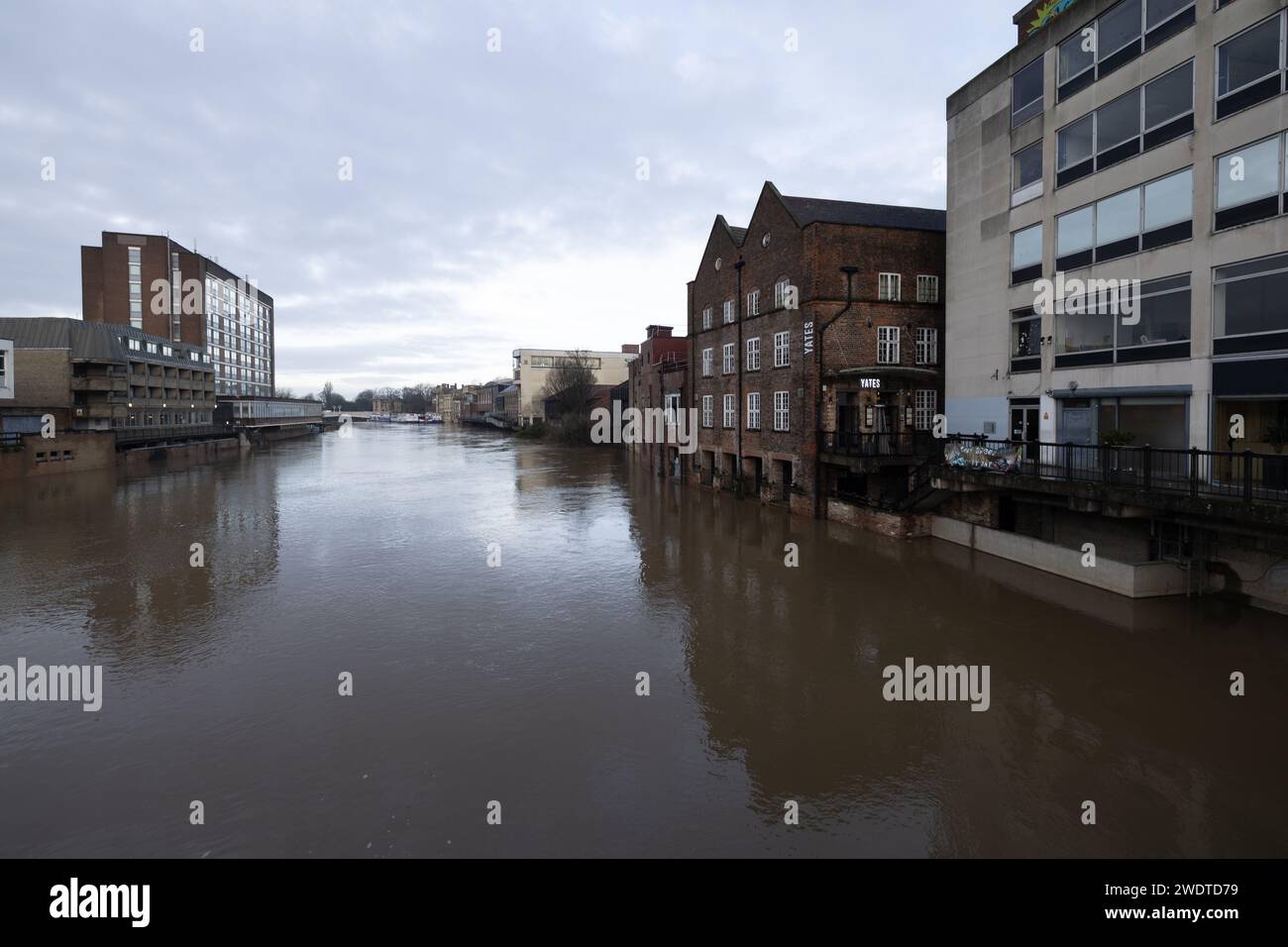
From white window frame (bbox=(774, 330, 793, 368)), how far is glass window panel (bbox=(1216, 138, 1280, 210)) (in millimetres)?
13756

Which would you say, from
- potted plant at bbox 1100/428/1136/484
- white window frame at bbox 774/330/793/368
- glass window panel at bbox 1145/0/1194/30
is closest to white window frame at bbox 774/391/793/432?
white window frame at bbox 774/330/793/368

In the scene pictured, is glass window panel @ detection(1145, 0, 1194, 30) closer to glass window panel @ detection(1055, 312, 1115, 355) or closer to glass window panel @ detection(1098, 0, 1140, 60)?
glass window panel @ detection(1098, 0, 1140, 60)

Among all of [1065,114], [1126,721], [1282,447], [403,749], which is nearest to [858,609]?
[1126,721]

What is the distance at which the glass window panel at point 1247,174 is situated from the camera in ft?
43.8

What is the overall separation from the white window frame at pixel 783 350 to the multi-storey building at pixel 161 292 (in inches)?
2851

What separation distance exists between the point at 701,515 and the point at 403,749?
2000 centimetres

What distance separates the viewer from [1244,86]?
13.7 m

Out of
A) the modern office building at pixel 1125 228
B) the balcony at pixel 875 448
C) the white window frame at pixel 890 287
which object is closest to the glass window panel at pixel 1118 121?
the modern office building at pixel 1125 228


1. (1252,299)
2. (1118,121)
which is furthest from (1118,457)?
(1118,121)

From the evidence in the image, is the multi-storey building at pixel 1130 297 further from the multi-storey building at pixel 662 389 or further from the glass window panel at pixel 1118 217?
the multi-storey building at pixel 662 389

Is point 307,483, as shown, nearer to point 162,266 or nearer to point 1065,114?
point 1065,114

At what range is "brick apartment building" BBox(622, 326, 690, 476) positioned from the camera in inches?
1590

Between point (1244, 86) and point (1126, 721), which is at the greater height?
point (1244, 86)
